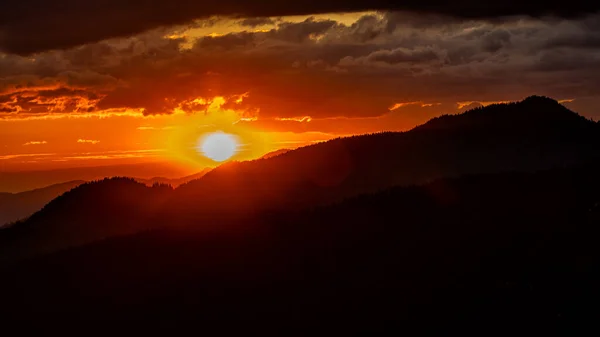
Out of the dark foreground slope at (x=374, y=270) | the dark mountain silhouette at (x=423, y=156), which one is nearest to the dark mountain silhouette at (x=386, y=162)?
the dark mountain silhouette at (x=423, y=156)

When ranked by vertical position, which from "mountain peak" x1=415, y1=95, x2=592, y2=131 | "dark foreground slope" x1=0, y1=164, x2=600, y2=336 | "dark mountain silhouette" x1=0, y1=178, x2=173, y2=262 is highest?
"mountain peak" x1=415, y1=95, x2=592, y2=131

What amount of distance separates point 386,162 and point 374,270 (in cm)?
2157

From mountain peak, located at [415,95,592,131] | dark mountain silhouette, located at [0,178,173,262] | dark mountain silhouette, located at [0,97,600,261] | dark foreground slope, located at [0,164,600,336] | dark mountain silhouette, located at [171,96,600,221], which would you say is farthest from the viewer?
dark mountain silhouette, located at [0,178,173,262]

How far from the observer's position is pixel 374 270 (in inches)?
1754

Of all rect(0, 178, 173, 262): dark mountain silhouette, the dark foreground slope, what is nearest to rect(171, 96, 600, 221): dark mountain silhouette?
the dark foreground slope

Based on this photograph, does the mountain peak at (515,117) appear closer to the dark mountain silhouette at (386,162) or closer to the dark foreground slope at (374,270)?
the dark mountain silhouette at (386,162)

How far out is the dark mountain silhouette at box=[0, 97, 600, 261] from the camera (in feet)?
196

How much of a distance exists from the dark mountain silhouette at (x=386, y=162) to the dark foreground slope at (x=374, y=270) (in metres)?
4.62

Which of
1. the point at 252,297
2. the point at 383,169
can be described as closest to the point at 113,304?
the point at 252,297

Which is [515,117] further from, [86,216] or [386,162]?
[86,216]

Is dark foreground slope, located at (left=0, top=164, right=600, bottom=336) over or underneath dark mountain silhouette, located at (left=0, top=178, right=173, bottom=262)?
underneath

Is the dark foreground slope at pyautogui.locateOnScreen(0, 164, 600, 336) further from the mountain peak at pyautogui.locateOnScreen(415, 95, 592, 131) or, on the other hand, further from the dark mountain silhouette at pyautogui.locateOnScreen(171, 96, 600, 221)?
the mountain peak at pyautogui.locateOnScreen(415, 95, 592, 131)

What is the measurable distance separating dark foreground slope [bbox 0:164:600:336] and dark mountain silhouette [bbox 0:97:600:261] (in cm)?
462

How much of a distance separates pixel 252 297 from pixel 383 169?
Result: 2077 cm
